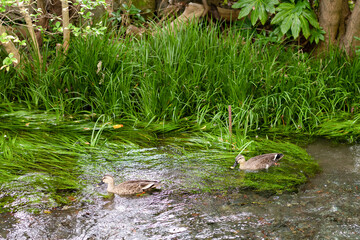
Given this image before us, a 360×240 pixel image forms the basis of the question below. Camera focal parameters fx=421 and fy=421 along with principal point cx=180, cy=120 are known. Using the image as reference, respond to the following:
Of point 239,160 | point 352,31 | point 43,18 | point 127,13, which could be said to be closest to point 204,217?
point 239,160

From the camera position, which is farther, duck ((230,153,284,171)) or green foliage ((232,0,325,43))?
green foliage ((232,0,325,43))

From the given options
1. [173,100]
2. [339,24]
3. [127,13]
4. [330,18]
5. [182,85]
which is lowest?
[173,100]

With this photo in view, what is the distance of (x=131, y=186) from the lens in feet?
14.7

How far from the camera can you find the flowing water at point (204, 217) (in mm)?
3811

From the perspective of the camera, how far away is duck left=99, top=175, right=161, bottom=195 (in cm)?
448

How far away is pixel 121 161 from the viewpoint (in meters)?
5.39

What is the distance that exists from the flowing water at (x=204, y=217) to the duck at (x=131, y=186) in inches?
3.2

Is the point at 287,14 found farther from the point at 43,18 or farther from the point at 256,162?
the point at 43,18

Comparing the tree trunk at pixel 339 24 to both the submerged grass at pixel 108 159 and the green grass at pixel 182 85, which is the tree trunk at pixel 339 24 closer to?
the green grass at pixel 182 85

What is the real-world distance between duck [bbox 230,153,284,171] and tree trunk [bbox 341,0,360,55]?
12.3ft

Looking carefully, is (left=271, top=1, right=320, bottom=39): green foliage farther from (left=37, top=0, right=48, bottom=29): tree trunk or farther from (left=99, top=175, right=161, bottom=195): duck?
(left=37, top=0, right=48, bottom=29): tree trunk

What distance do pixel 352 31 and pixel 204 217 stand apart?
18.2 ft

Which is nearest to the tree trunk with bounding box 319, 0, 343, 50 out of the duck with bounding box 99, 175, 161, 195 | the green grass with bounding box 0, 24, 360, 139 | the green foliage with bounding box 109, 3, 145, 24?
the green grass with bounding box 0, 24, 360, 139

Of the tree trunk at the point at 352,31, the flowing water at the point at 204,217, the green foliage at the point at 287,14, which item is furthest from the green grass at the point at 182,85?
the flowing water at the point at 204,217
